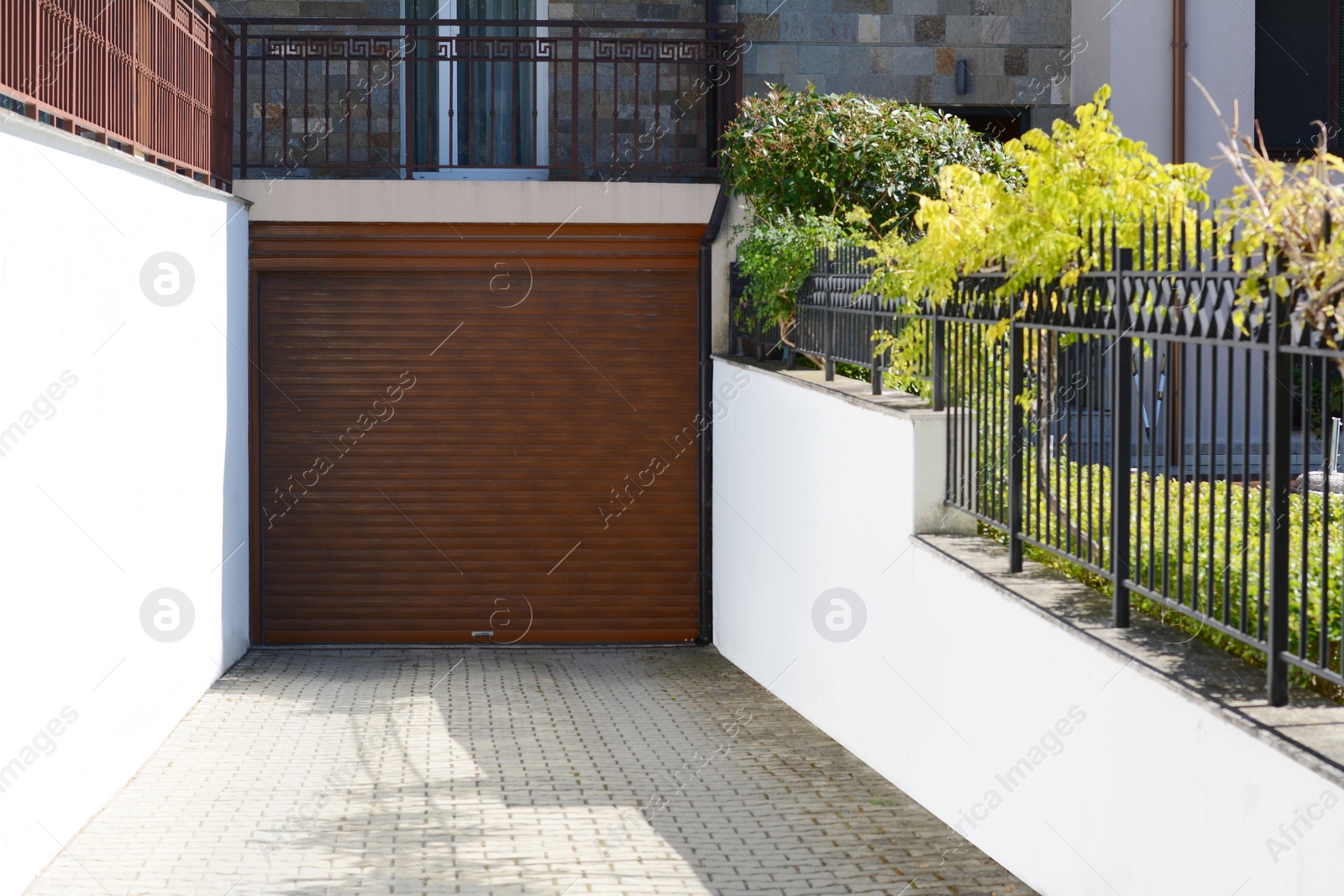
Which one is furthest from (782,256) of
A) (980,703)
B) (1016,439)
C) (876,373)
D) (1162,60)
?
(1162,60)

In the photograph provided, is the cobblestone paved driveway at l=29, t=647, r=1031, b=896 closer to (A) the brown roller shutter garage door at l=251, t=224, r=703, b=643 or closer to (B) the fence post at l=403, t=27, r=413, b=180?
(A) the brown roller shutter garage door at l=251, t=224, r=703, b=643

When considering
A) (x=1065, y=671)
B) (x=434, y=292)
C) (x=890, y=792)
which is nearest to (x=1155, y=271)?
(x=1065, y=671)

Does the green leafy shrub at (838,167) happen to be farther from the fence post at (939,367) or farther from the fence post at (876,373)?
the fence post at (939,367)

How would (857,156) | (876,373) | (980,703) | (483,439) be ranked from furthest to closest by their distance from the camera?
(483,439), (857,156), (876,373), (980,703)

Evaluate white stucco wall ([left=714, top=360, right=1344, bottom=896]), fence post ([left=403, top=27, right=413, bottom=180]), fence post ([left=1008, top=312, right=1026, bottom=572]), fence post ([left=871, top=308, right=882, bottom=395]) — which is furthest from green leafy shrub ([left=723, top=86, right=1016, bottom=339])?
fence post ([left=1008, top=312, right=1026, bottom=572])

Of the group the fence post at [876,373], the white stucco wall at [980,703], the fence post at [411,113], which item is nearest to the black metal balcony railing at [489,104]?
the fence post at [411,113]

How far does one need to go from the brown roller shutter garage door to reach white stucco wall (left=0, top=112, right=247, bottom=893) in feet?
4.81

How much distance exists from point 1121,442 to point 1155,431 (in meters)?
0.14

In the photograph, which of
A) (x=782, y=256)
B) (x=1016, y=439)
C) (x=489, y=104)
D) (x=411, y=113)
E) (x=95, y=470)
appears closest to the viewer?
(x=1016, y=439)

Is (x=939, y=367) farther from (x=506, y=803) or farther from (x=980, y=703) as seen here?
(x=506, y=803)

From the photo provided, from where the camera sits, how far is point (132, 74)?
Result: 27.5ft


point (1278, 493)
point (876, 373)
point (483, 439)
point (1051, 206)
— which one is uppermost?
point (1051, 206)

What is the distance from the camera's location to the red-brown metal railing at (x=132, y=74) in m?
6.52

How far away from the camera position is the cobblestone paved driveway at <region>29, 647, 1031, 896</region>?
245 inches
